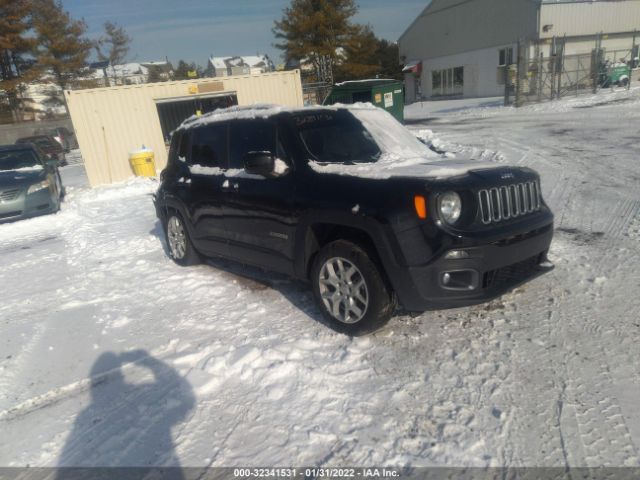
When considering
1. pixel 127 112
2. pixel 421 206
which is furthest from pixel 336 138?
pixel 127 112

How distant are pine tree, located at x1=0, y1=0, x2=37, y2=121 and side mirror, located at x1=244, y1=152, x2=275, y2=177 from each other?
3964cm

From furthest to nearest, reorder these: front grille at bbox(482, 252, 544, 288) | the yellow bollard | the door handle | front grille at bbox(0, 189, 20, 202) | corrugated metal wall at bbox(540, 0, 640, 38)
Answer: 1. corrugated metal wall at bbox(540, 0, 640, 38)
2. the yellow bollard
3. front grille at bbox(0, 189, 20, 202)
4. the door handle
5. front grille at bbox(482, 252, 544, 288)

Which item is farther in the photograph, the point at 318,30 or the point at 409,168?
the point at 318,30

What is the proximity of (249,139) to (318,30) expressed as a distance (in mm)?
32438

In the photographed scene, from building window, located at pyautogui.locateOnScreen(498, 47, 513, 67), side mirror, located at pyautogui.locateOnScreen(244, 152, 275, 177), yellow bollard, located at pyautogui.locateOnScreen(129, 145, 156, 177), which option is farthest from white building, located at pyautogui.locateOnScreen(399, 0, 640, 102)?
side mirror, located at pyautogui.locateOnScreen(244, 152, 275, 177)

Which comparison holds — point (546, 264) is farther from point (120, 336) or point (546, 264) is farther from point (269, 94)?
point (269, 94)

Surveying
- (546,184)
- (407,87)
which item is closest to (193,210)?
(546,184)

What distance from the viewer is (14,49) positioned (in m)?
34.2

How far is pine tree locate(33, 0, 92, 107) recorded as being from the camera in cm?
3531

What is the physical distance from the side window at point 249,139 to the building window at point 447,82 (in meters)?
37.3

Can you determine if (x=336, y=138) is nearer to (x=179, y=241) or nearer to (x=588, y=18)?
(x=179, y=241)

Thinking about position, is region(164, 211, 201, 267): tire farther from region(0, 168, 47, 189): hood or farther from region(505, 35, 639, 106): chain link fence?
region(505, 35, 639, 106): chain link fence

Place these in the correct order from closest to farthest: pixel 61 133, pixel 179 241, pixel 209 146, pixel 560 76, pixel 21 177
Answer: pixel 209 146, pixel 179 241, pixel 21 177, pixel 560 76, pixel 61 133

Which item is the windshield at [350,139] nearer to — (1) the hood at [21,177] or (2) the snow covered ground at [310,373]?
(2) the snow covered ground at [310,373]
